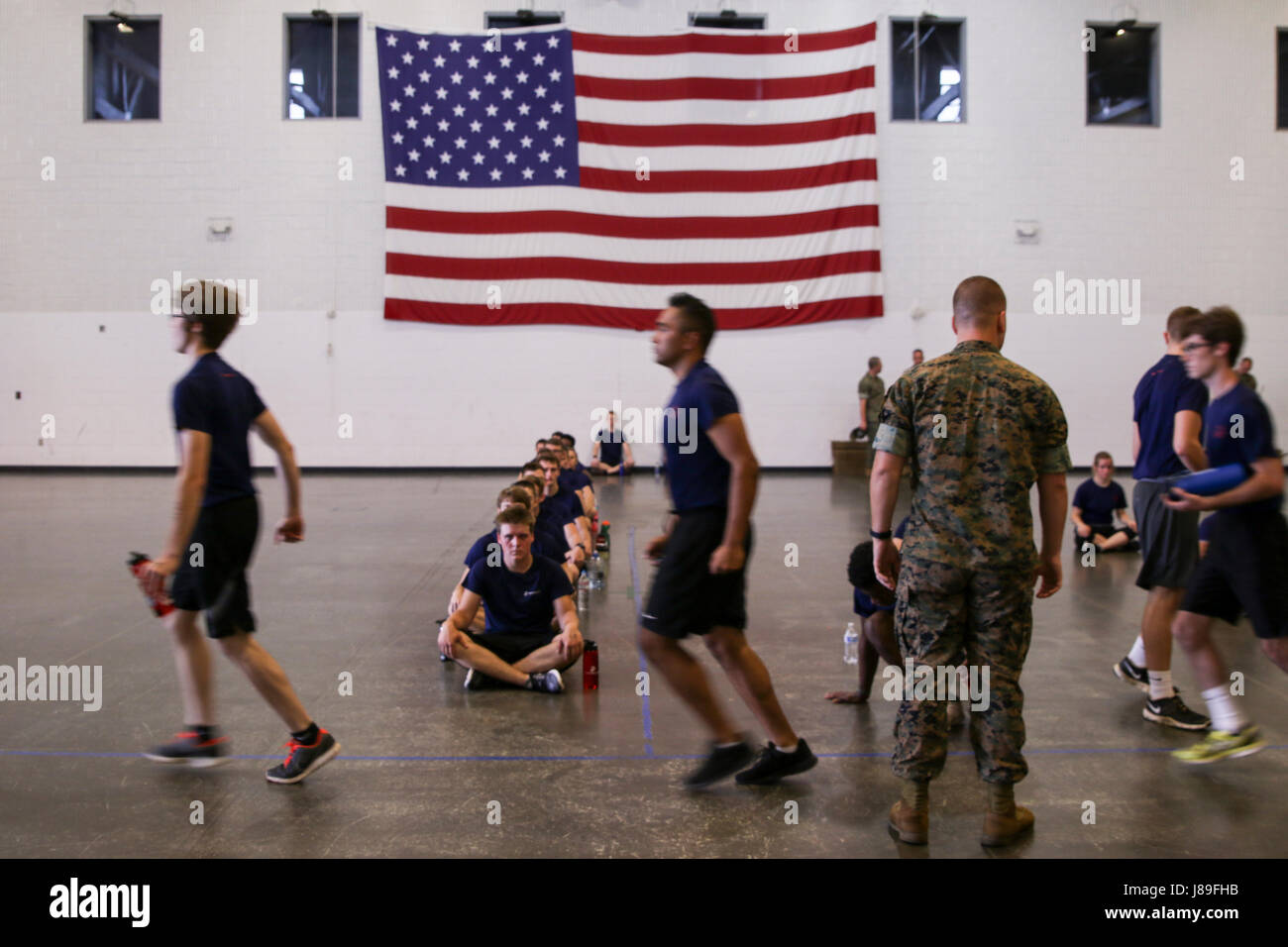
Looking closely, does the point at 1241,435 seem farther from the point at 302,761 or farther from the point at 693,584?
the point at 302,761

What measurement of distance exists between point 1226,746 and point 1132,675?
1145 millimetres

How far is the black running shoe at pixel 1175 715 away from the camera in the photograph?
14.3 feet

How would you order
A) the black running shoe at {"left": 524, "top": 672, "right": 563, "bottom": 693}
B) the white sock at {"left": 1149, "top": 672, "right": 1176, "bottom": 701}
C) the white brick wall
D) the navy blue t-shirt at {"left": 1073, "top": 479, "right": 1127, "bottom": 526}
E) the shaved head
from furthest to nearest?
the white brick wall → the navy blue t-shirt at {"left": 1073, "top": 479, "right": 1127, "bottom": 526} → the black running shoe at {"left": 524, "top": 672, "right": 563, "bottom": 693} → the white sock at {"left": 1149, "top": 672, "right": 1176, "bottom": 701} → the shaved head

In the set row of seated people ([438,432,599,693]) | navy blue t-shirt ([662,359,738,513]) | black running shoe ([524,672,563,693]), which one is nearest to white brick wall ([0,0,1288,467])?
row of seated people ([438,432,599,693])

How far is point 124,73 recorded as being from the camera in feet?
57.8

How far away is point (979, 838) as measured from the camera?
10.6 ft

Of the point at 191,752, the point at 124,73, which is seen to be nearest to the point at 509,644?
the point at 191,752

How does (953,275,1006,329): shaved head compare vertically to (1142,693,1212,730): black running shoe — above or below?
above

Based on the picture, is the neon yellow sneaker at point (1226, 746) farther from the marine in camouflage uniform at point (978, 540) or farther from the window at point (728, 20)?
the window at point (728, 20)

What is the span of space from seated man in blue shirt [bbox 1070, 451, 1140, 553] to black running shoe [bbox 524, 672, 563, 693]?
21.6 ft

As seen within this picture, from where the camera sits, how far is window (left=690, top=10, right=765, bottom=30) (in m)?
17.5

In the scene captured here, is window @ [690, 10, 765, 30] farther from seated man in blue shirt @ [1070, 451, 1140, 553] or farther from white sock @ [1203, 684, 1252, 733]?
white sock @ [1203, 684, 1252, 733]

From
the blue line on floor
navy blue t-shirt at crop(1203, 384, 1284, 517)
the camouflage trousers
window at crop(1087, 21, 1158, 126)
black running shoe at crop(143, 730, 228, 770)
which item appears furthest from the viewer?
window at crop(1087, 21, 1158, 126)
